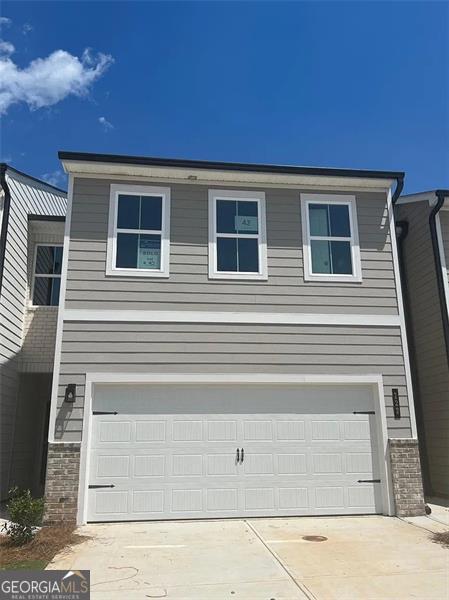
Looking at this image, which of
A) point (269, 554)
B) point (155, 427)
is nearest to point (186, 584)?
point (269, 554)

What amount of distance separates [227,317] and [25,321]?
14.4ft

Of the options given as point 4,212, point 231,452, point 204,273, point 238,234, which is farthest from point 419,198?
point 4,212

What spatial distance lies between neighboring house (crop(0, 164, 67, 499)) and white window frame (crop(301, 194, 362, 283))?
16.8 ft

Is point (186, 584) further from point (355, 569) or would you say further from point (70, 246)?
point (70, 246)

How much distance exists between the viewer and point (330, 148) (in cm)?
1057

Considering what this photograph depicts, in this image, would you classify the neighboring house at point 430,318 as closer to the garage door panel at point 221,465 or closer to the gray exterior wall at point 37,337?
the garage door panel at point 221,465

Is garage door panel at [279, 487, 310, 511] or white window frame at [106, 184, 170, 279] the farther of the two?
white window frame at [106, 184, 170, 279]

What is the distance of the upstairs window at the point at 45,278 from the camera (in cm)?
1052

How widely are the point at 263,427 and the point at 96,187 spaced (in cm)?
514

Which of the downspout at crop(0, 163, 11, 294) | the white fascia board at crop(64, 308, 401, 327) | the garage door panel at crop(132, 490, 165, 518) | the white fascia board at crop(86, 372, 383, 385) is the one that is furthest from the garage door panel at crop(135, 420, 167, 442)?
the downspout at crop(0, 163, 11, 294)

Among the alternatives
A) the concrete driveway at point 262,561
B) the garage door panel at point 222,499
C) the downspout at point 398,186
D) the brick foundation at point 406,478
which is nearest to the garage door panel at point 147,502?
the concrete driveway at point 262,561

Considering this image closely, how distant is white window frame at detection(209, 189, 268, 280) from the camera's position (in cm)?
880

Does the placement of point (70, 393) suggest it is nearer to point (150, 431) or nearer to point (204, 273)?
point (150, 431)

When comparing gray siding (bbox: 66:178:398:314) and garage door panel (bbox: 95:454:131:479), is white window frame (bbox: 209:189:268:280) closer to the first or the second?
gray siding (bbox: 66:178:398:314)
